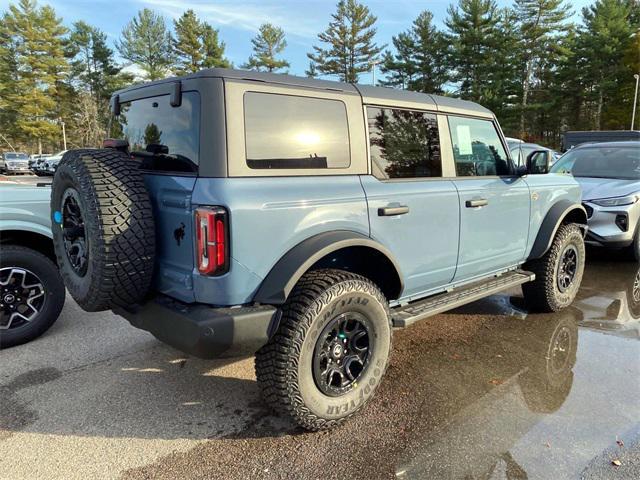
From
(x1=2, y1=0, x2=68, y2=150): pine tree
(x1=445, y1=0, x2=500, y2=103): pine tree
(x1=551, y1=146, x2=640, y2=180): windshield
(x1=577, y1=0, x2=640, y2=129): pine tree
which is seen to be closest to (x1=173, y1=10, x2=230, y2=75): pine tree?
(x1=2, y1=0, x2=68, y2=150): pine tree

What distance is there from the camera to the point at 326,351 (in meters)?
2.68

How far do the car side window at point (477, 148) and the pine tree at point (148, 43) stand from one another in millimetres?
48252

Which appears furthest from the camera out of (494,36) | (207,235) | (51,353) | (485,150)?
(494,36)

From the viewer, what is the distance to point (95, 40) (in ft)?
164

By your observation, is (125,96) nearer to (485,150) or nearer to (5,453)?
(5,453)

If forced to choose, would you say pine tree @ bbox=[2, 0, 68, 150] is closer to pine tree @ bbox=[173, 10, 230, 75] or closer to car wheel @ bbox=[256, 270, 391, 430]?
pine tree @ bbox=[173, 10, 230, 75]

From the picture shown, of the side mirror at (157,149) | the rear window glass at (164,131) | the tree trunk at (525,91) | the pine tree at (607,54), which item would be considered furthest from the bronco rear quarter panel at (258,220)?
the pine tree at (607,54)

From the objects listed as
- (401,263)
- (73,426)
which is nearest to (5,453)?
(73,426)

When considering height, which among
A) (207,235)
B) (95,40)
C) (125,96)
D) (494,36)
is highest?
(95,40)

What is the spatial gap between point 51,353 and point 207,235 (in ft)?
7.78

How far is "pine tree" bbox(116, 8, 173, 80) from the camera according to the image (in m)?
46.6

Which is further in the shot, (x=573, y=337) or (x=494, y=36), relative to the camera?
(x=494, y=36)

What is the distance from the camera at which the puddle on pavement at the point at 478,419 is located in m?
2.36

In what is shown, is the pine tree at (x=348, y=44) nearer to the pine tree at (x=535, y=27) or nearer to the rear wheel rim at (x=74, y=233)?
the pine tree at (x=535, y=27)
